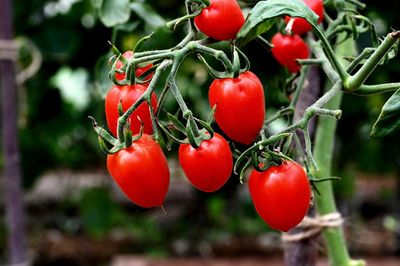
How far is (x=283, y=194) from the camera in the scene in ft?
1.41

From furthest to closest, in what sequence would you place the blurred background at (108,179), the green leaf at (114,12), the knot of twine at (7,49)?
the blurred background at (108,179) < the knot of twine at (7,49) < the green leaf at (114,12)

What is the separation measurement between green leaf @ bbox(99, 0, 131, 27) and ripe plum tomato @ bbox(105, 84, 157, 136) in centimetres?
28

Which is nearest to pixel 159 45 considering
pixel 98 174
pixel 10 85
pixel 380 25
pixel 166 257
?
pixel 10 85

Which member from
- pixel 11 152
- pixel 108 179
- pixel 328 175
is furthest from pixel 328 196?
pixel 108 179

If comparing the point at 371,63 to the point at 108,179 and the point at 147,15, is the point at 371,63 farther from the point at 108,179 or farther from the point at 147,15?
the point at 108,179

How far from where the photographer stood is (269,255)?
2.08 meters

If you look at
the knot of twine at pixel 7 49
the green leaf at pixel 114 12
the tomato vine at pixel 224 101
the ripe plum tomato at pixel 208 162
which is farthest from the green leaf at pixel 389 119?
the knot of twine at pixel 7 49

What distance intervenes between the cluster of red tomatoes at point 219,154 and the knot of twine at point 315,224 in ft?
0.63

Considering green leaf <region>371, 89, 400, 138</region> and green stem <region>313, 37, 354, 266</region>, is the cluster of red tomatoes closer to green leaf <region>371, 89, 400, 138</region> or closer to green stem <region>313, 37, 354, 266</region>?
green leaf <region>371, 89, 400, 138</region>

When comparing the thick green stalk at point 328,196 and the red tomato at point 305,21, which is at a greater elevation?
the red tomato at point 305,21

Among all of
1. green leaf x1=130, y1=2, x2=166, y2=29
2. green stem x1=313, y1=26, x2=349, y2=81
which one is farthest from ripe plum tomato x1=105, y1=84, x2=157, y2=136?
green leaf x1=130, y1=2, x2=166, y2=29

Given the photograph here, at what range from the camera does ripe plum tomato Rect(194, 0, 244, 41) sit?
430 mm

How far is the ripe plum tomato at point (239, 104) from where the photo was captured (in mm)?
426

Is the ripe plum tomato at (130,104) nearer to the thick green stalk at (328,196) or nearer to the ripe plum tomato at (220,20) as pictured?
the ripe plum tomato at (220,20)
